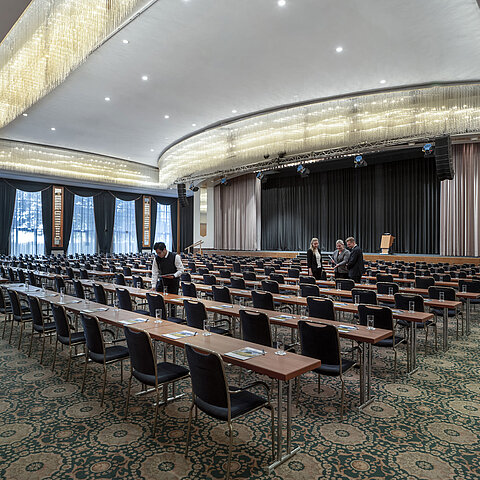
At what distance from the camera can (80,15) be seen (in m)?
6.74

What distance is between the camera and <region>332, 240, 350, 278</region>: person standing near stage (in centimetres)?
866

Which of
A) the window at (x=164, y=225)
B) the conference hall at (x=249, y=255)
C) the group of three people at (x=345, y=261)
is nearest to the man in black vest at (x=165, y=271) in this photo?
the conference hall at (x=249, y=255)

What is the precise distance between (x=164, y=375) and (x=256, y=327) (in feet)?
4.18

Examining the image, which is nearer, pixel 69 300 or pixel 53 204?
pixel 69 300

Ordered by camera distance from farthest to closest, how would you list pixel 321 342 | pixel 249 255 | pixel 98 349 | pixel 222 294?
pixel 249 255
pixel 222 294
pixel 98 349
pixel 321 342

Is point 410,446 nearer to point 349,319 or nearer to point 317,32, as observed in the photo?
point 349,319

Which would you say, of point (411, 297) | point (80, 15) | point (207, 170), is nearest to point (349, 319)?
point (411, 297)

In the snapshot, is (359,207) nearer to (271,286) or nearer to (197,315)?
(271,286)

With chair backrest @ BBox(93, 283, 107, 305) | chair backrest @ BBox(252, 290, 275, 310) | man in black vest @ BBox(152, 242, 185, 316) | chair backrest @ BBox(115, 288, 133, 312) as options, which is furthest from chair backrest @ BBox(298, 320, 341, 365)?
chair backrest @ BBox(93, 283, 107, 305)

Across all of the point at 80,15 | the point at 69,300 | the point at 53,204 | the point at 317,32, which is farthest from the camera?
the point at 53,204

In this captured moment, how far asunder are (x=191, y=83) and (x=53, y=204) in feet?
51.4

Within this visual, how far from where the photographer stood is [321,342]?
3.82 m

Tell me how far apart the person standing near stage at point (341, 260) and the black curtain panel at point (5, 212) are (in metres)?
19.6

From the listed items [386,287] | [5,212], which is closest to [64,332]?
[386,287]
